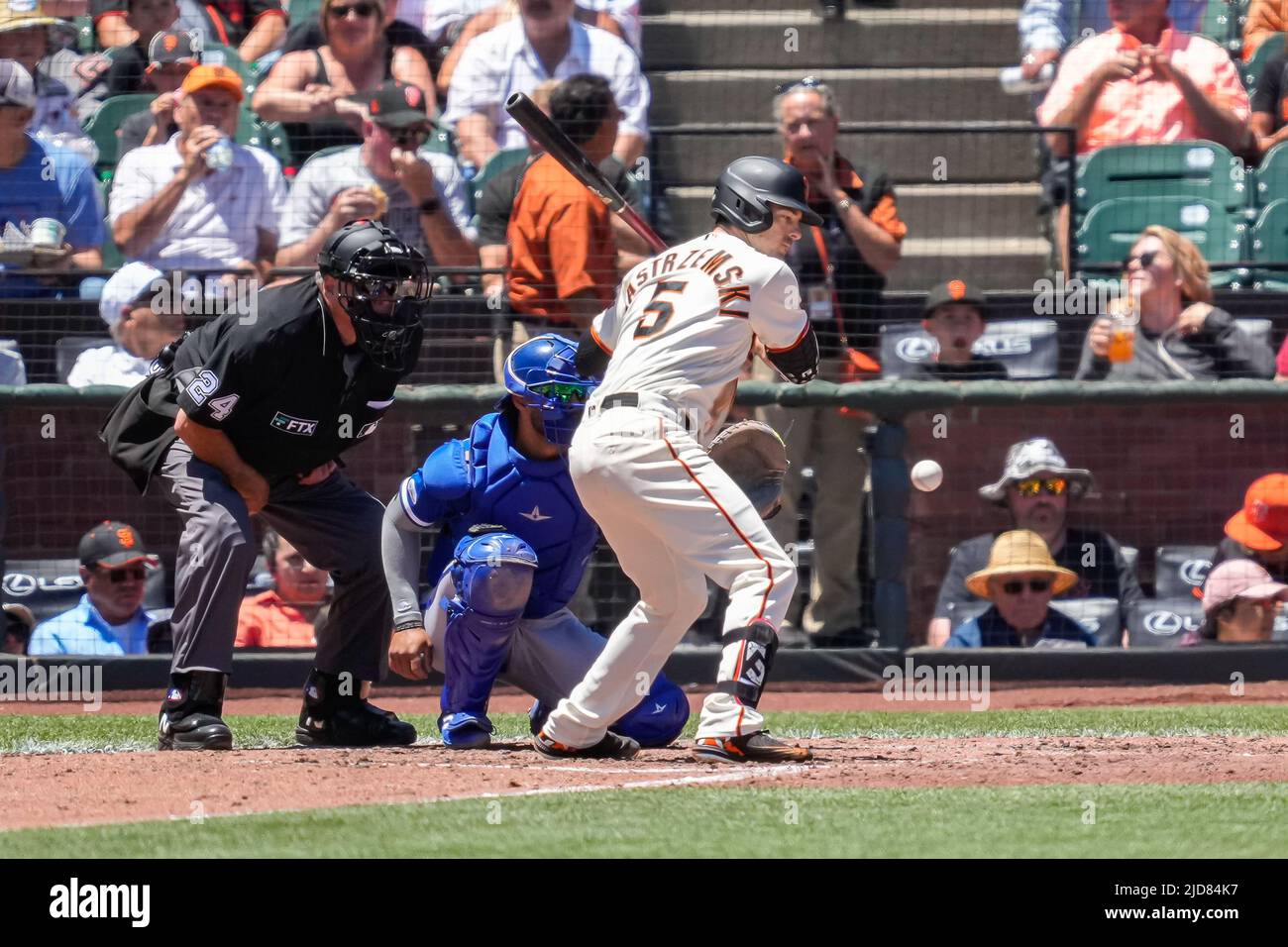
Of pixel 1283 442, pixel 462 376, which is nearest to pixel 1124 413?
pixel 1283 442

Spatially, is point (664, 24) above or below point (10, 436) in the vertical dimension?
above

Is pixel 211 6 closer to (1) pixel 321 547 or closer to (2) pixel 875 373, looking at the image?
(2) pixel 875 373

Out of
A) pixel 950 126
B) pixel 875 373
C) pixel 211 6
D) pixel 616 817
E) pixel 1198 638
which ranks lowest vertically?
pixel 1198 638

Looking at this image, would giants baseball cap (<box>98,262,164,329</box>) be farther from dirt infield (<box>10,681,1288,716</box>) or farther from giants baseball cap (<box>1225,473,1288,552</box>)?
giants baseball cap (<box>1225,473,1288,552</box>)

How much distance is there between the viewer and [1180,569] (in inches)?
324

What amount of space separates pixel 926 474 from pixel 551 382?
2857 millimetres

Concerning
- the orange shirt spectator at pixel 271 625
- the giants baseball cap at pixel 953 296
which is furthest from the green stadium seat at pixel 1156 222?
the orange shirt spectator at pixel 271 625

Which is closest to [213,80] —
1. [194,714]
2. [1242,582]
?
[194,714]

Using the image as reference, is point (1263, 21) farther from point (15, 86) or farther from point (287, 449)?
point (287, 449)

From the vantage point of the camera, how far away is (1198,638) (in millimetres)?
8016

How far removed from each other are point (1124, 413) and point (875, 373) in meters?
1.12

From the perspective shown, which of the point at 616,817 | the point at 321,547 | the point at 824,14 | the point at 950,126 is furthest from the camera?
the point at 824,14

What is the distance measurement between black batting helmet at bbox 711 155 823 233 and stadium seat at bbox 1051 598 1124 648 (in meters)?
3.53

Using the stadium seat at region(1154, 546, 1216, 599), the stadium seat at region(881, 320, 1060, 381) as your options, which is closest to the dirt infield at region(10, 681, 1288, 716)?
the stadium seat at region(1154, 546, 1216, 599)
